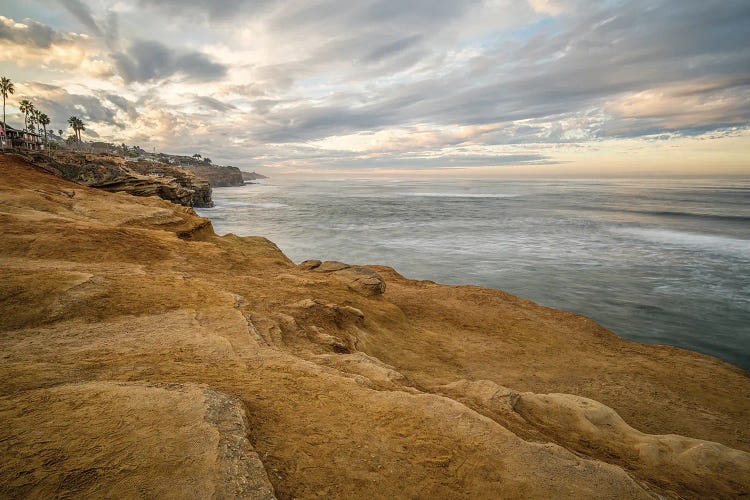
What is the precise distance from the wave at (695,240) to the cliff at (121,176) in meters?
50.5

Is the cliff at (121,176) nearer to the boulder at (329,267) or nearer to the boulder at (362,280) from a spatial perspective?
the boulder at (329,267)

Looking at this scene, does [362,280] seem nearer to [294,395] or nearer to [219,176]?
[294,395]

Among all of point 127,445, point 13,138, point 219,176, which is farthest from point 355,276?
point 219,176

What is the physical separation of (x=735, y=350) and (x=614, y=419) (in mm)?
13338

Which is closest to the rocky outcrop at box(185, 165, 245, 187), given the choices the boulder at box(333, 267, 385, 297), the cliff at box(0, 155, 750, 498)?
the boulder at box(333, 267, 385, 297)

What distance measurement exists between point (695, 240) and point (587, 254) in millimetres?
16013

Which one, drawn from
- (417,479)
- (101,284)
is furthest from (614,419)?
(101,284)

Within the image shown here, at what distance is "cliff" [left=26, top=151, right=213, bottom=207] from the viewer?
30594 millimetres

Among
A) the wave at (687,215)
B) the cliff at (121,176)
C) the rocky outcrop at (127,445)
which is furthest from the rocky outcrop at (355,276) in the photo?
the wave at (687,215)

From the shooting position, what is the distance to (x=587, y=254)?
3203cm

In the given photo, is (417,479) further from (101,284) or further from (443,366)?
(101,284)

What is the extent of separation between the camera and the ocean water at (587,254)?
721 inches

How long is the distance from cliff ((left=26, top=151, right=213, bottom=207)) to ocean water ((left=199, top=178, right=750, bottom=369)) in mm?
10145

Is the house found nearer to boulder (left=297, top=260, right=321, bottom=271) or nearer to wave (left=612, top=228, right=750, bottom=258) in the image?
boulder (left=297, top=260, right=321, bottom=271)
